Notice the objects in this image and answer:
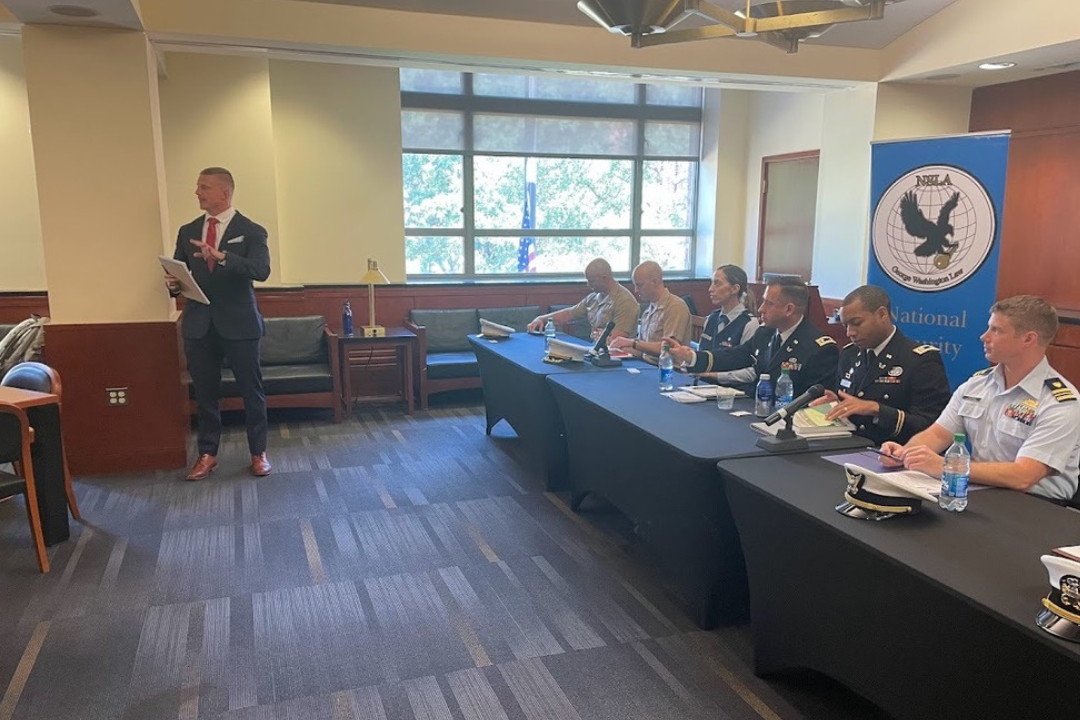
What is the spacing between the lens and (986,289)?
4379mm

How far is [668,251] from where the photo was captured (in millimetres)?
7988

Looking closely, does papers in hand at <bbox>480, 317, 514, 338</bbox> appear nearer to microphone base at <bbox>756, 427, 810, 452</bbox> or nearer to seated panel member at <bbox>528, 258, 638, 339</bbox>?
seated panel member at <bbox>528, 258, 638, 339</bbox>

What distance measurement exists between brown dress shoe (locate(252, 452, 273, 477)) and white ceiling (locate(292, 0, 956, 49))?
2.76 metres

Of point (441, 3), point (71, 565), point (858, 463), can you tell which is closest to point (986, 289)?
point (858, 463)

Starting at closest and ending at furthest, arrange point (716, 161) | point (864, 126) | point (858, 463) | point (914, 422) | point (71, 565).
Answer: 1. point (858, 463)
2. point (914, 422)
3. point (71, 565)
4. point (864, 126)
5. point (716, 161)

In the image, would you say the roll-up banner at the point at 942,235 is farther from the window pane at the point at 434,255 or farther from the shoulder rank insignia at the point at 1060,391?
the window pane at the point at 434,255

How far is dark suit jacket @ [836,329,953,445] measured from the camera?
9.26 feet

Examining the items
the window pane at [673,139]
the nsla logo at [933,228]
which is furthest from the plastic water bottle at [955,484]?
the window pane at [673,139]

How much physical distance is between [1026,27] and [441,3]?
11.4ft

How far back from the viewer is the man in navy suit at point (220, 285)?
4199 mm

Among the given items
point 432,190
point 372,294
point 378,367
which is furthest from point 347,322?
point 432,190

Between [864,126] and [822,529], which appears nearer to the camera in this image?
[822,529]

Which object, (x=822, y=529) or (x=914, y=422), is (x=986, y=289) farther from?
(x=822, y=529)

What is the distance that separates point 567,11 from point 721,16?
7.93 feet
